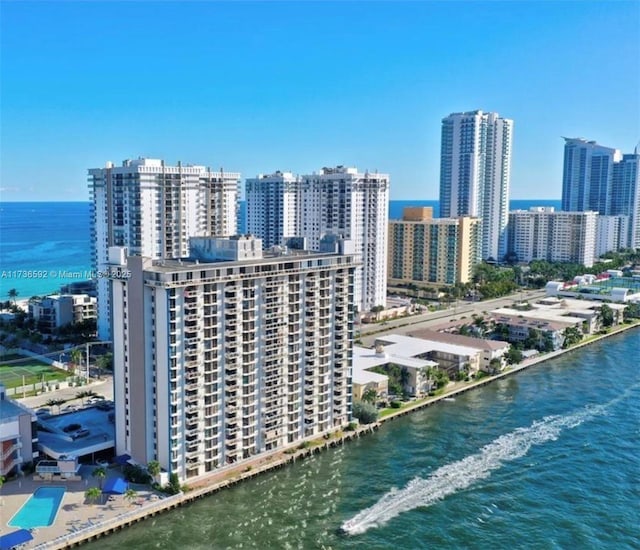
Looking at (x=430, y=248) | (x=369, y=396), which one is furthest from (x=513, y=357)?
(x=430, y=248)

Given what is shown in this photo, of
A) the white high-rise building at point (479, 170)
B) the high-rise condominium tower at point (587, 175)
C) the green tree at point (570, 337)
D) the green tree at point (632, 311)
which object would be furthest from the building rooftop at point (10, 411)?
the high-rise condominium tower at point (587, 175)

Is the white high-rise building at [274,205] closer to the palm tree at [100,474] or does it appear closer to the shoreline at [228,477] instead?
the shoreline at [228,477]

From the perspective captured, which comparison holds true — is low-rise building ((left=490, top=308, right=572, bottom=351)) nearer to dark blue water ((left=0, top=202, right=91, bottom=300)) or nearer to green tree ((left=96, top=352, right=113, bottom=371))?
green tree ((left=96, top=352, right=113, bottom=371))

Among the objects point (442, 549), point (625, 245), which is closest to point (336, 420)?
point (442, 549)

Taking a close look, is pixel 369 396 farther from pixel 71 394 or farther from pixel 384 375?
pixel 71 394

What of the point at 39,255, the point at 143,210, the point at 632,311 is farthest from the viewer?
the point at 39,255

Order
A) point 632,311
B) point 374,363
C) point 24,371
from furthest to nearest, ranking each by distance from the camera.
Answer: point 632,311
point 24,371
point 374,363

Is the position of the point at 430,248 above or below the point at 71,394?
above
